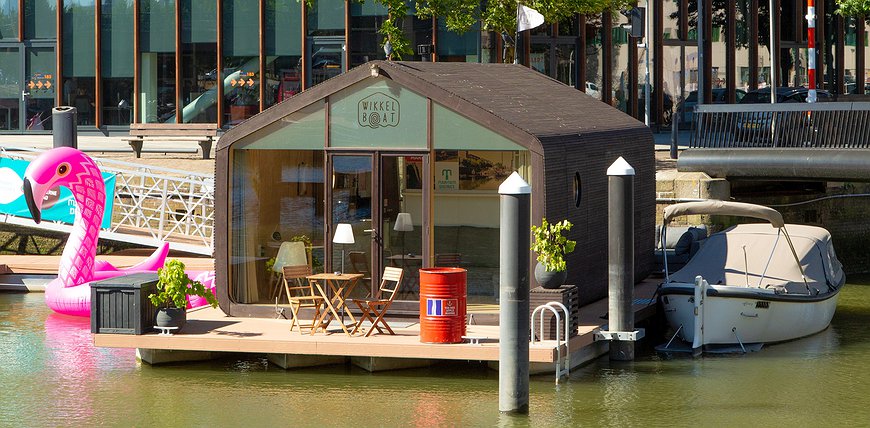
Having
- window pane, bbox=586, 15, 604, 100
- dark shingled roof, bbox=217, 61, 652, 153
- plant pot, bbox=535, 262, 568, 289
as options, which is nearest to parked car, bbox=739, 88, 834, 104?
window pane, bbox=586, 15, 604, 100

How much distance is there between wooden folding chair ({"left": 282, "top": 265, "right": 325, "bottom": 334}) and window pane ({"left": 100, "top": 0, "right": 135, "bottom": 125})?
19.5 meters

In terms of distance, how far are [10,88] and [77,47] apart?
7.55 feet

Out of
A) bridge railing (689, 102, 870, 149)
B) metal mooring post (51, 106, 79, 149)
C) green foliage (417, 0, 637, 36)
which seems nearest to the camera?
bridge railing (689, 102, 870, 149)

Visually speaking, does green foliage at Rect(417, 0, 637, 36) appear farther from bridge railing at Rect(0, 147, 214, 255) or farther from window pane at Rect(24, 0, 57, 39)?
window pane at Rect(24, 0, 57, 39)

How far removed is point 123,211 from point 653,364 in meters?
12.3

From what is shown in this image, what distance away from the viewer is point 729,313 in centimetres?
1780

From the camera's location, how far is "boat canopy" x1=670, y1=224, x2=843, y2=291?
64.0ft

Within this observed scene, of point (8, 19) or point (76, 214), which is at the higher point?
point (8, 19)

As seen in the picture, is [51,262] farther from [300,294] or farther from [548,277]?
[548,277]

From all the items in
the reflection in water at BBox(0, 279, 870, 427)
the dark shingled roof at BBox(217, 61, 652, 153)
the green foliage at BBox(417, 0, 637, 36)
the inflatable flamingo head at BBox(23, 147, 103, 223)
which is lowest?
the reflection in water at BBox(0, 279, 870, 427)

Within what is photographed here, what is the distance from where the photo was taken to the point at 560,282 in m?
15.9

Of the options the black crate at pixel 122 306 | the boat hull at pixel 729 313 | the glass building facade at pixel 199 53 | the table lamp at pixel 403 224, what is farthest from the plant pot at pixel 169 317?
the glass building facade at pixel 199 53

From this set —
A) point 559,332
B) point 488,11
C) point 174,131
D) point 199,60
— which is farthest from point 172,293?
point 199,60

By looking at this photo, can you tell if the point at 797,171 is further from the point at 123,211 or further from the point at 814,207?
the point at 123,211
